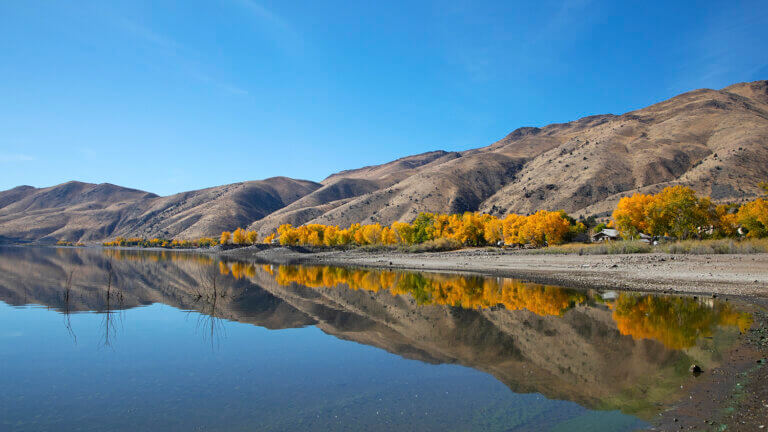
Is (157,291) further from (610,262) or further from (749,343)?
(610,262)

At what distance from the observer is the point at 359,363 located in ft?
47.0

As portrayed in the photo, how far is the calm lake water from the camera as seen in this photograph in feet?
31.8

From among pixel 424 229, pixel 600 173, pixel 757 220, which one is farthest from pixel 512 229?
pixel 600 173

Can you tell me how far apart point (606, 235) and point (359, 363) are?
67.7m

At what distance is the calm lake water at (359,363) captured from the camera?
31.8 ft

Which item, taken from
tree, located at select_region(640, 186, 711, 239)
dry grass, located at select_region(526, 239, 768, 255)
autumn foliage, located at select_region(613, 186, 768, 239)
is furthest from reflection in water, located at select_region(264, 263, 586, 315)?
autumn foliage, located at select_region(613, 186, 768, 239)

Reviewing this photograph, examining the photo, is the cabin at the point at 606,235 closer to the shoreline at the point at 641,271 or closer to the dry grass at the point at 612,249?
the dry grass at the point at 612,249

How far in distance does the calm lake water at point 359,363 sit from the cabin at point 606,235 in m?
46.7

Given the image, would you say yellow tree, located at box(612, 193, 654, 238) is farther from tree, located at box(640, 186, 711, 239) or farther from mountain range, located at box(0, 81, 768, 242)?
mountain range, located at box(0, 81, 768, 242)

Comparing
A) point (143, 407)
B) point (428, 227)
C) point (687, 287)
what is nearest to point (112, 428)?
point (143, 407)

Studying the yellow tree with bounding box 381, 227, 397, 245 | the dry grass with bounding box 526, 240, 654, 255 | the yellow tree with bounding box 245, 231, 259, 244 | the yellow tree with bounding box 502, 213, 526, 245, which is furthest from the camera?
the yellow tree with bounding box 245, 231, 259, 244

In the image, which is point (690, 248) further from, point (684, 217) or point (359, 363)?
point (359, 363)

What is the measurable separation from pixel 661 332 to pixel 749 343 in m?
3.22

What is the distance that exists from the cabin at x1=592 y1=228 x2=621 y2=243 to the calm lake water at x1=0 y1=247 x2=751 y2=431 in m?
46.7
